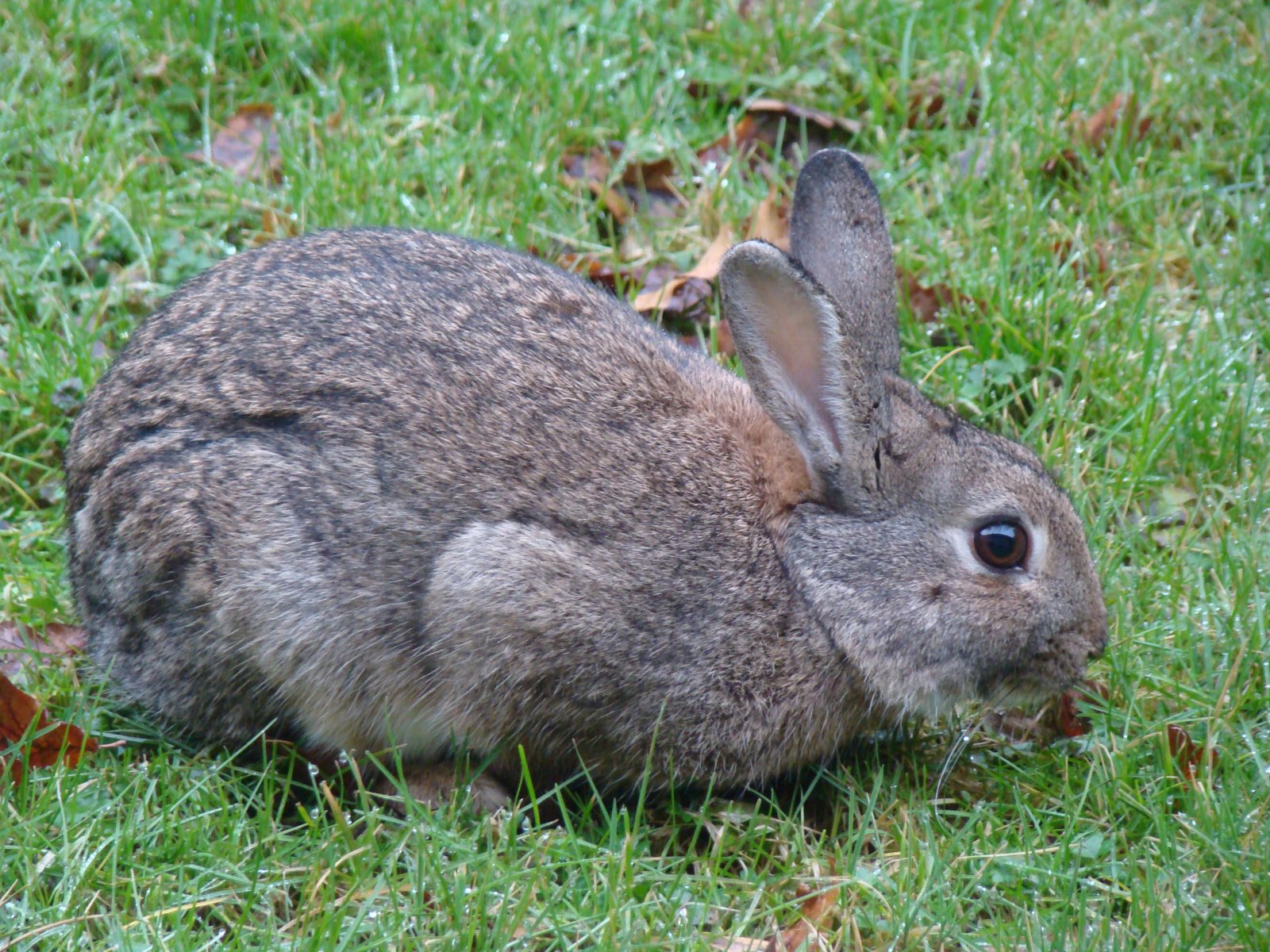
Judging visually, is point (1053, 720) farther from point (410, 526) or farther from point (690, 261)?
point (690, 261)

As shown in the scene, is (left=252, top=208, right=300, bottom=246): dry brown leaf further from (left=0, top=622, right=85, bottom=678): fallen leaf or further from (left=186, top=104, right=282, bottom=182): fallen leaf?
(left=0, top=622, right=85, bottom=678): fallen leaf

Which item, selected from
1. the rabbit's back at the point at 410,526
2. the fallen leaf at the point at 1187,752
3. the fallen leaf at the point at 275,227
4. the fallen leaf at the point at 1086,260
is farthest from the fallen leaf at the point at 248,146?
the fallen leaf at the point at 1187,752

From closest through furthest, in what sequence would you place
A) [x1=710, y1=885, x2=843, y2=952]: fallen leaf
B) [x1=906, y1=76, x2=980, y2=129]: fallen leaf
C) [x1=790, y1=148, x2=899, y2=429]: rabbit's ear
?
[x1=710, y1=885, x2=843, y2=952]: fallen leaf, [x1=790, y1=148, x2=899, y2=429]: rabbit's ear, [x1=906, y1=76, x2=980, y2=129]: fallen leaf

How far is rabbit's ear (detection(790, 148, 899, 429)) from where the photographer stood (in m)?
4.73

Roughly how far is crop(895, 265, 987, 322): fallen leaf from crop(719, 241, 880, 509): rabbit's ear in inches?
62.4

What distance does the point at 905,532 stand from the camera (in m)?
4.43

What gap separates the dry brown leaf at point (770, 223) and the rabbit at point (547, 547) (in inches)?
69.2

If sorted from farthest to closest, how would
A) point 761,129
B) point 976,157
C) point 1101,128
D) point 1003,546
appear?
point 761,129, point 1101,128, point 976,157, point 1003,546

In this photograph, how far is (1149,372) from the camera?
18.1 ft

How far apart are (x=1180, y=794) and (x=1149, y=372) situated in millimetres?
1904

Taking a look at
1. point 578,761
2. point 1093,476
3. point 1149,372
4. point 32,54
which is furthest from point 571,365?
point 32,54

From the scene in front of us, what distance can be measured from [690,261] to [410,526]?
2.31 m

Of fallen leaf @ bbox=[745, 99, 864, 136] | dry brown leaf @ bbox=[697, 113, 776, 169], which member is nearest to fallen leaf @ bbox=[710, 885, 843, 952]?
dry brown leaf @ bbox=[697, 113, 776, 169]

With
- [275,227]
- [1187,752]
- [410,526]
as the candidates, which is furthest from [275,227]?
[1187,752]
